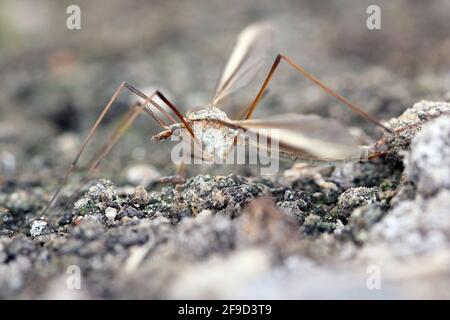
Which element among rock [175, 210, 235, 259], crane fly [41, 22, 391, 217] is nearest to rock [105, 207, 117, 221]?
crane fly [41, 22, 391, 217]

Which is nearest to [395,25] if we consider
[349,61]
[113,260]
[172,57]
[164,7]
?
[349,61]

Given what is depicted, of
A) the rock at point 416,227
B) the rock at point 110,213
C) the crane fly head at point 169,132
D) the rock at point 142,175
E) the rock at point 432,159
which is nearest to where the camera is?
the rock at point 416,227

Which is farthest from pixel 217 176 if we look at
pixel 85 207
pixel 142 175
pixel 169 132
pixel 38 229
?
pixel 38 229

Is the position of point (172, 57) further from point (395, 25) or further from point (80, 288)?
point (80, 288)

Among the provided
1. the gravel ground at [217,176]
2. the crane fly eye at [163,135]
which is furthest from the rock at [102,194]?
the crane fly eye at [163,135]

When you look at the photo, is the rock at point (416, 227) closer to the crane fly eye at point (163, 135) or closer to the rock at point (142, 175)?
the crane fly eye at point (163, 135)

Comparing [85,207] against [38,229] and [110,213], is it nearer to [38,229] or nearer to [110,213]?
[110,213]

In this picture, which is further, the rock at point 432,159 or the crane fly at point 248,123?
the crane fly at point 248,123
